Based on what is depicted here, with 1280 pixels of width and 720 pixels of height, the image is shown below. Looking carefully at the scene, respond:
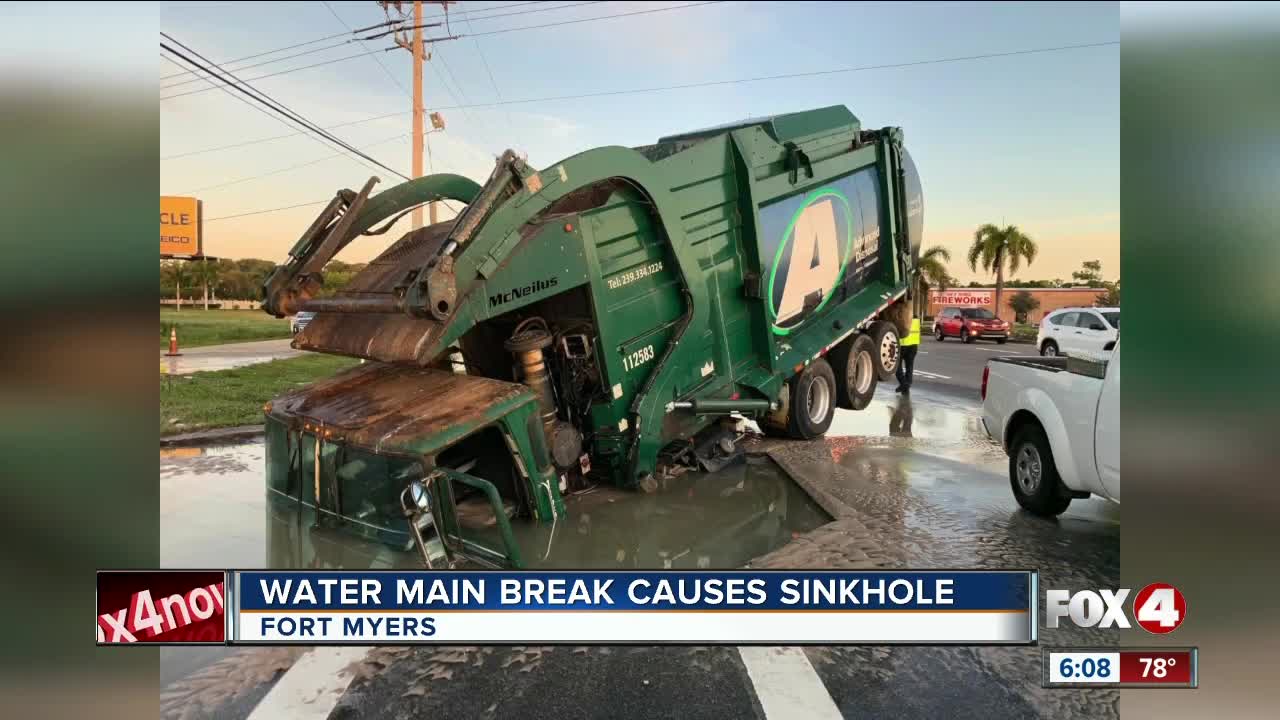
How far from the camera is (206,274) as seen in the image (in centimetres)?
615

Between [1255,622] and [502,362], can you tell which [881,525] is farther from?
[502,362]

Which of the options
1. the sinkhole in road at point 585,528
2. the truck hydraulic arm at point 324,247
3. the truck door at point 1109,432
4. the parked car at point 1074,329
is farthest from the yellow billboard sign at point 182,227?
the parked car at point 1074,329

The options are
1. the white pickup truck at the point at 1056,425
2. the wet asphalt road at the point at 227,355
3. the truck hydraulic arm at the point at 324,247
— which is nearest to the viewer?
the white pickup truck at the point at 1056,425

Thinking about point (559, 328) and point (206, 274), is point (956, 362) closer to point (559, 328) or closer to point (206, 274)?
point (559, 328)

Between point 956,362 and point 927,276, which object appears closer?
point 927,276

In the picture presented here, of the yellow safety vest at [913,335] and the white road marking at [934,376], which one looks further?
the white road marking at [934,376]

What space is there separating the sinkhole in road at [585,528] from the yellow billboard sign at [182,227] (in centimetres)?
169

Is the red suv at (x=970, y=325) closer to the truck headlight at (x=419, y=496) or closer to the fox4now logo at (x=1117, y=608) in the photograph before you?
the fox4now logo at (x=1117, y=608)

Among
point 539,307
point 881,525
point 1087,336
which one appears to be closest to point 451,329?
point 539,307

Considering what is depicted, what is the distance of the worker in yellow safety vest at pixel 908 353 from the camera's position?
9406mm

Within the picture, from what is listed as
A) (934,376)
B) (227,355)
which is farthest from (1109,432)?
(227,355)

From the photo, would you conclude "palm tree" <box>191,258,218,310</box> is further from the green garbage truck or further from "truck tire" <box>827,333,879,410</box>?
"truck tire" <box>827,333,879,410</box>

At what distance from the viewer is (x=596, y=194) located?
5016 mm

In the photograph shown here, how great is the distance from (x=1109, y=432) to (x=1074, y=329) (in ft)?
33.2
